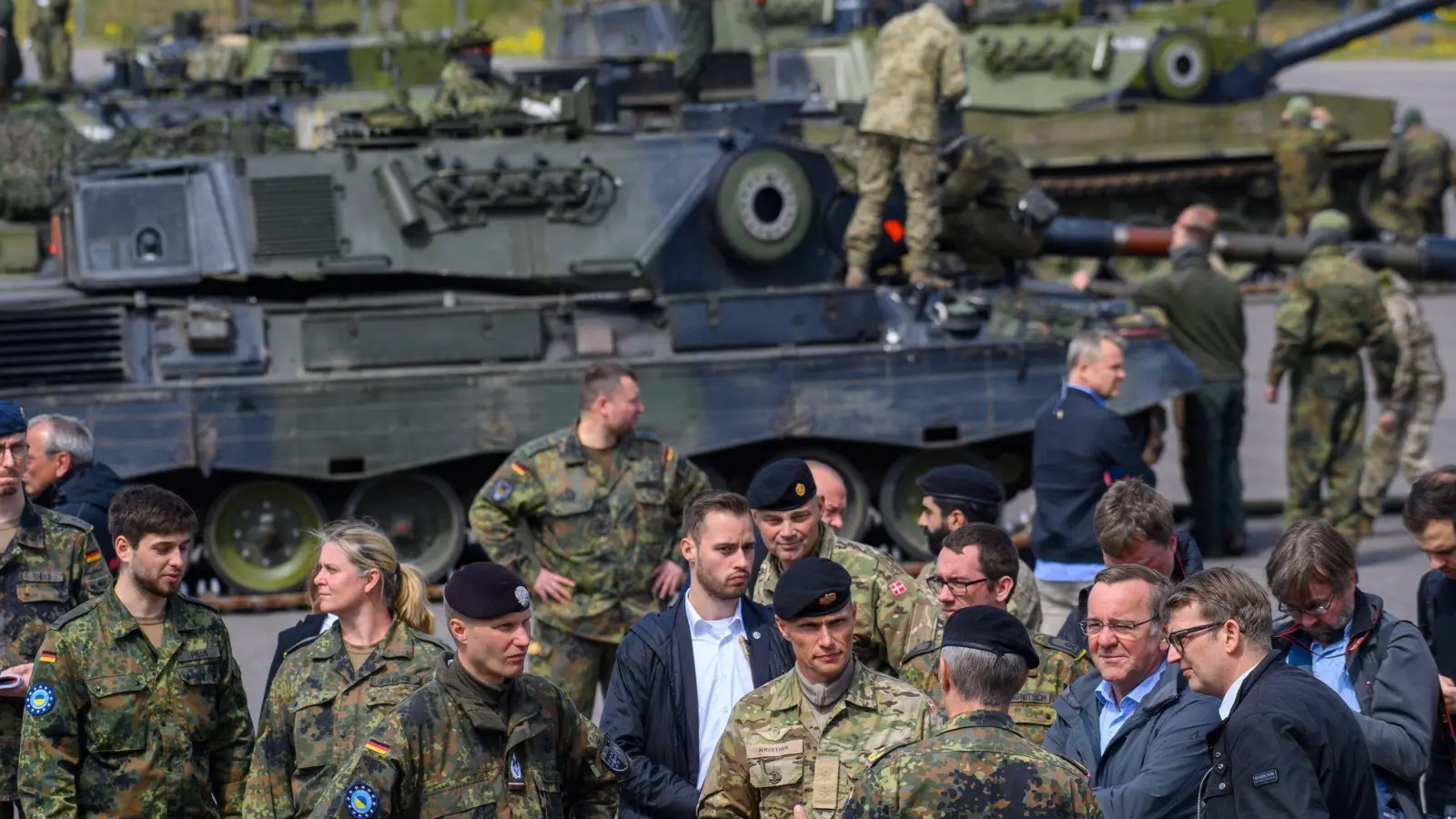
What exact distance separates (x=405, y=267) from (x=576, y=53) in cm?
1132

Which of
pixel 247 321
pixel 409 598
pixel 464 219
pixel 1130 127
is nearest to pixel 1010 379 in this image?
pixel 464 219

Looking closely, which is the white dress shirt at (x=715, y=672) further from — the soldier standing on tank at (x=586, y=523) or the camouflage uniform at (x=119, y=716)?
the soldier standing on tank at (x=586, y=523)

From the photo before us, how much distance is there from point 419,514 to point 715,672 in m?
7.25

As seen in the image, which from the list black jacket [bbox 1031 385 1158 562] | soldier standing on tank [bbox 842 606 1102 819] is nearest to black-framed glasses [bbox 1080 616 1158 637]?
soldier standing on tank [bbox 842 606 1102 819]

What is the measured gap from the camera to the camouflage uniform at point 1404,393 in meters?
14.2

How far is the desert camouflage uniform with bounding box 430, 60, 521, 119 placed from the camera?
14.0m

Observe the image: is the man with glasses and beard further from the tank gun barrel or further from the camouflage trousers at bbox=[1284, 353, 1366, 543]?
the tank gun barrel

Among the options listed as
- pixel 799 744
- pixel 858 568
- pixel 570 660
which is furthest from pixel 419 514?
pixel 799 744

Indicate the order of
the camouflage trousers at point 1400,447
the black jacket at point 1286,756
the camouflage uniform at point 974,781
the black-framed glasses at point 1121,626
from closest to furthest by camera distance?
the camouflage uniform at point 974,781 < the black jacket at point 1286,756 < the black-framed glasses at point 1121,626 < the camouflage trousers at point 1400,447

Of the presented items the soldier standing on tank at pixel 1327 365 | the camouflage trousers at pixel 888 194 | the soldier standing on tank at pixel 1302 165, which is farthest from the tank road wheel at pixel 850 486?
the soldier standing on tank at pixel 1302 165

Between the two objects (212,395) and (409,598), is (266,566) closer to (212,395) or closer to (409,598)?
(212,395)

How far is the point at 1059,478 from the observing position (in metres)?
9.61

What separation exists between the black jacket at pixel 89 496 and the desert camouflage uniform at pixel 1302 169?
55.7 ft

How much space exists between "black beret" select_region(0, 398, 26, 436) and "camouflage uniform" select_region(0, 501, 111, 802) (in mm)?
268
